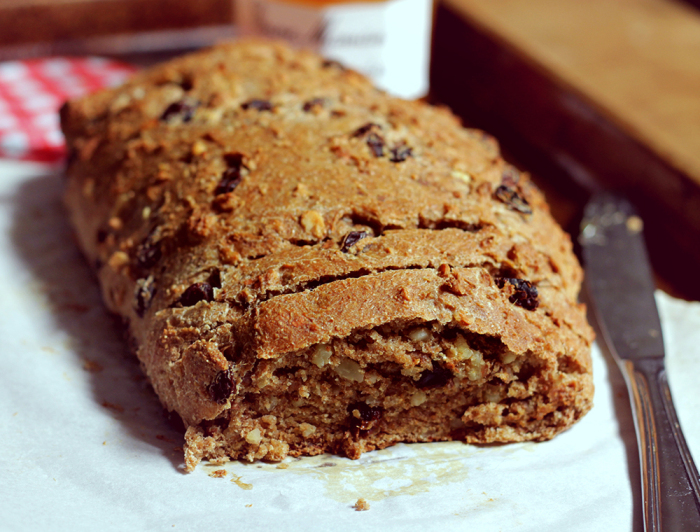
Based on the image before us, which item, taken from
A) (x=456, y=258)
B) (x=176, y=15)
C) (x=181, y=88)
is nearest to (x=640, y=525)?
(x=456, y=258)

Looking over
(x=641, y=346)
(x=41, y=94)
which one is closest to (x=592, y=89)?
(x=641, y=346)

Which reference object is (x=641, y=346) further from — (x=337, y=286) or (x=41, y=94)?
(x=41, y=94)

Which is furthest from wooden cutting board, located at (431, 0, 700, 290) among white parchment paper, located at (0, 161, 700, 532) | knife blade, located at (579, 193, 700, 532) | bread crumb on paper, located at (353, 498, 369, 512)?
bread crumb on paper, located at (353, 498, 369, 512)

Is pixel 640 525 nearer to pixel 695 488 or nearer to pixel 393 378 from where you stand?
pixel 695 488

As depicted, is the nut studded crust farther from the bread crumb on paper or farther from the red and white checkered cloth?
the red and white checkered cloth

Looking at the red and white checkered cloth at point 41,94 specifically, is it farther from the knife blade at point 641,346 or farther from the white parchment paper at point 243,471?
the knife blade at point 641,346

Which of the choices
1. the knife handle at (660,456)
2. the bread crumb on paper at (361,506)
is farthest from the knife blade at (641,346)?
the bread crumb on paper at (361,506)
